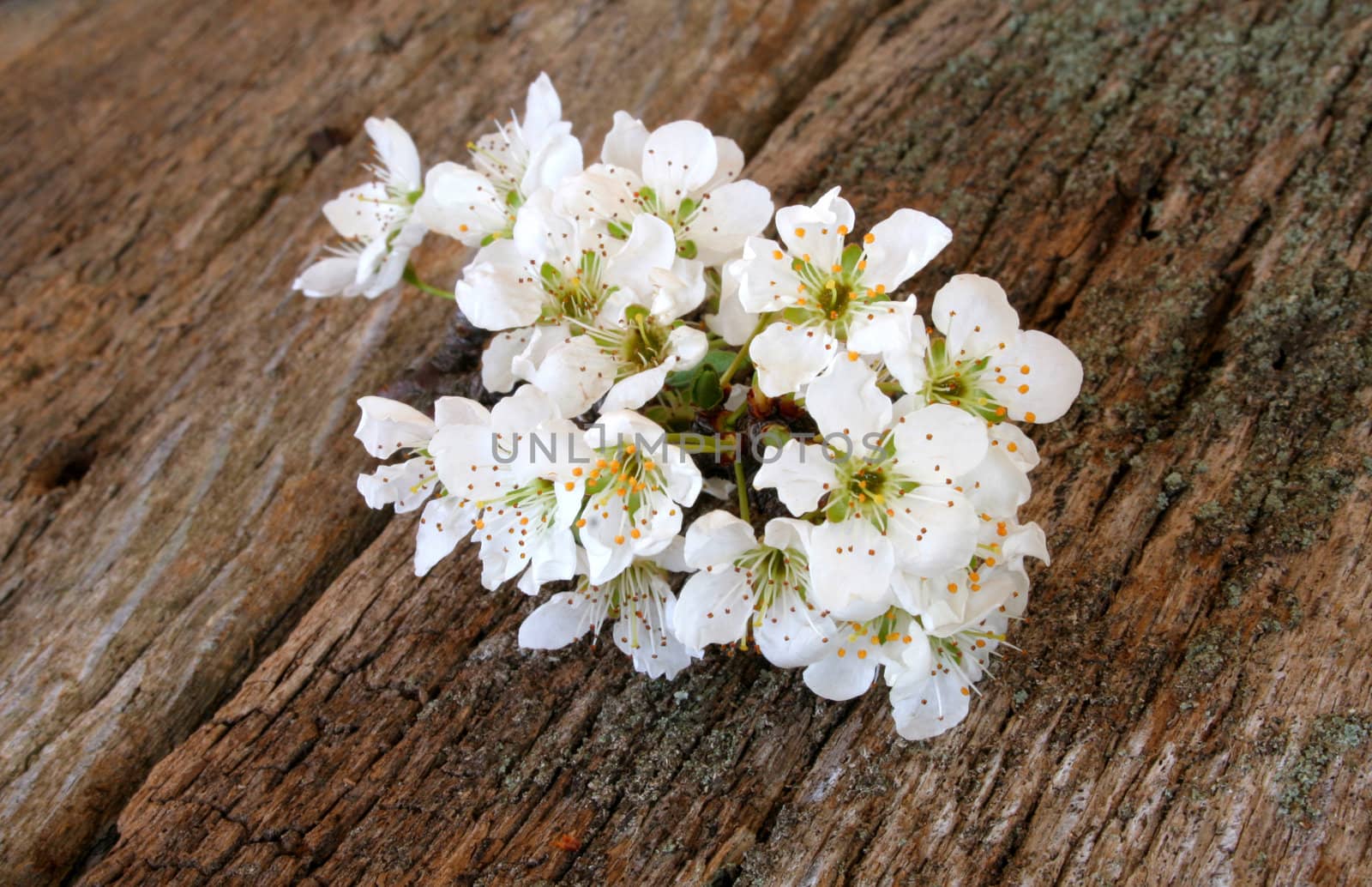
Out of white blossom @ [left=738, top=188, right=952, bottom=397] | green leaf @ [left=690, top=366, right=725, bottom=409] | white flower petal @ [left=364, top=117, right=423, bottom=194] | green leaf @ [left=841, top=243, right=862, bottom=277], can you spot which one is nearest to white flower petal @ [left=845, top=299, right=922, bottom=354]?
white blossom @ [left=738, top=188, right=952, bottom=397]

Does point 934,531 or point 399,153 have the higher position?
point 399,153

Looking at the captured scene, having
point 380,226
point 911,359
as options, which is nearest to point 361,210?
point 380,226

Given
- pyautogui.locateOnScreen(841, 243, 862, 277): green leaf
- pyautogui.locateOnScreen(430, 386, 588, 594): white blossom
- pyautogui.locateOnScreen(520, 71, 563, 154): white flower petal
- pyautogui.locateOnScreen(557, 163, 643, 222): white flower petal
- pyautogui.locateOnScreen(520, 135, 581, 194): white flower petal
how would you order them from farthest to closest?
pyautogui.locateOnScreen(520, 71, 563, 154): white flower petal → pyautogui.locateOnScreen(520, 135, 581, 194): white flower petal → pyautogui.locateOnScreen(557, 163, 643, 222): white flower petal → pyautogui.locateOnScreen(841, 243, 862, 277): green leaf → pyautogui.locateOnScreen(430, 386, 588, 594): white blossom

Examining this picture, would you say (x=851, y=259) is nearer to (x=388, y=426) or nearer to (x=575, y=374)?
(x=575, y=374)

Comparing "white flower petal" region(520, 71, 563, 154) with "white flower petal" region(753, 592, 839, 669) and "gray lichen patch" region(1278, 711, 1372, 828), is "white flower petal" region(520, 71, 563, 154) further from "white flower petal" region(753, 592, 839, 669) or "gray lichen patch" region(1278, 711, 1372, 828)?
"gray lichen patch" region(1278, 711, 1372, 828)

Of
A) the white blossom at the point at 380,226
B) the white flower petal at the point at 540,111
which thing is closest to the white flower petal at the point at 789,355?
the white flower petal at the point at 540,111

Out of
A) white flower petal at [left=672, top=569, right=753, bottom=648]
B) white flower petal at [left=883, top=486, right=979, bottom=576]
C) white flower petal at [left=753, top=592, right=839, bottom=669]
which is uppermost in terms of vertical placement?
white flower petal at [left=883, top=486, right=979, bottom=576]

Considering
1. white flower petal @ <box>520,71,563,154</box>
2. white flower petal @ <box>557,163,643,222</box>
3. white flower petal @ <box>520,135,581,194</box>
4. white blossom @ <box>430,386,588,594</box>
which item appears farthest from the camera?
white flower petal @ <box>520,71,563,154</box>
